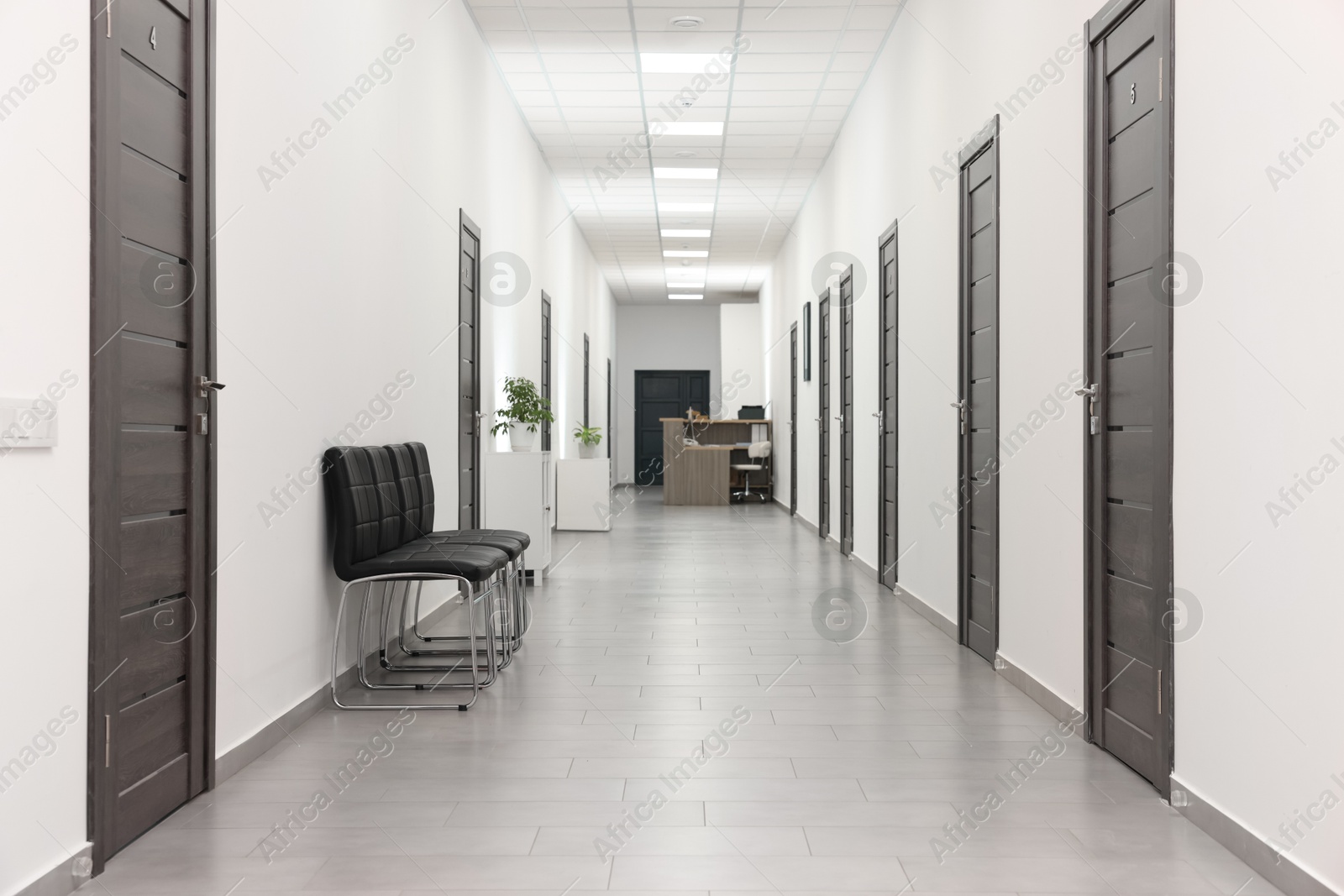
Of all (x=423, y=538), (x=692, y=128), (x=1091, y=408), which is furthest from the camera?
(x=692, y=128)

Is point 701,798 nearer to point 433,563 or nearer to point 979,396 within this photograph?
point 433,563

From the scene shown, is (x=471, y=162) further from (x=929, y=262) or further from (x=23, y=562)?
(x=23, y=562)

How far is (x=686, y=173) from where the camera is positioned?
9742mm

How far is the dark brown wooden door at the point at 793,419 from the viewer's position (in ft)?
39.2

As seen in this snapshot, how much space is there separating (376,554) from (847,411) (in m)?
5.15

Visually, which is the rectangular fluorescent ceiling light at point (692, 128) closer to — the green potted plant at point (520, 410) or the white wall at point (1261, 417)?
the green potted plant at point (520, 410)

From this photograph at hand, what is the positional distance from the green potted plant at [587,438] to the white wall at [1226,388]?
718 cm

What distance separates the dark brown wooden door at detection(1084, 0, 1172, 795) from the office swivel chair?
434 inches

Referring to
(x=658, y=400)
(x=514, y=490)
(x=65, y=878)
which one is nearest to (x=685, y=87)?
(x=514, y=490)

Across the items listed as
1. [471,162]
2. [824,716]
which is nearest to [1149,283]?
[824,716]

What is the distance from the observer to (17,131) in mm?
1949

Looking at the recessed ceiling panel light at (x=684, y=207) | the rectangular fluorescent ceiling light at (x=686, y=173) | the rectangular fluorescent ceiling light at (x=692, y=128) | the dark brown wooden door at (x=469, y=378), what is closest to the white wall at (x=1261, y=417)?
the dark brown wooden door at (x=469, y=378)

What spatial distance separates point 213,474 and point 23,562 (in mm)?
819

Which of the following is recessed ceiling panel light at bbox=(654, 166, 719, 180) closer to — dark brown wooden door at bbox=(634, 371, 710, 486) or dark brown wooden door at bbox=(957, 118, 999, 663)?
dark brown wooden door at bbox=(957, 118, 999, 663)
